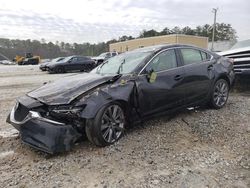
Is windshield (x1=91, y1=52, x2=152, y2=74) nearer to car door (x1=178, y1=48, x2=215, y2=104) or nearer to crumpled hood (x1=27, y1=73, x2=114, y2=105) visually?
crumpled hood (x1=27, y1=73, x2=114, y2=105)

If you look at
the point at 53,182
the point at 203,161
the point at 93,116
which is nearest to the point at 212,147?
the point at 203,161

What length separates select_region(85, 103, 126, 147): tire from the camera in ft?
14.5

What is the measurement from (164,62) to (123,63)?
0.76 metres

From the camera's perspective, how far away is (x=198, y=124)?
5766 millimetres

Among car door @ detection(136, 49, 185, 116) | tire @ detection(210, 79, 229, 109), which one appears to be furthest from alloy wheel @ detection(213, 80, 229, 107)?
car door @ detection(136, 49, 185, 116)

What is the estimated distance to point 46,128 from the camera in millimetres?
4227

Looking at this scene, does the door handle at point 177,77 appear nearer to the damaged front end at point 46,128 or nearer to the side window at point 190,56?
the side window at point 190,56

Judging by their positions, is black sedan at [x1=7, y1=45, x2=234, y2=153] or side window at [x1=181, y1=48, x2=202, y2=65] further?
side window at [x1=181, y1=48, x2=202, y2=65]

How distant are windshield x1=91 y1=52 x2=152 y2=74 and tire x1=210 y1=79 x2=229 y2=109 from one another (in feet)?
6.70

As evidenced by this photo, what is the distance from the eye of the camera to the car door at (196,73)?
601 cm

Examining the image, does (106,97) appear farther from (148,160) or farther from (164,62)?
(164,62)

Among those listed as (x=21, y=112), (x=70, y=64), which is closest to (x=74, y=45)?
(x=70, y=64)

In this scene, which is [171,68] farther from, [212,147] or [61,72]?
[61,72]

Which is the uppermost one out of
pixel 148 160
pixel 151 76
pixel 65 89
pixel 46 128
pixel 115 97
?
pixel 151 76
